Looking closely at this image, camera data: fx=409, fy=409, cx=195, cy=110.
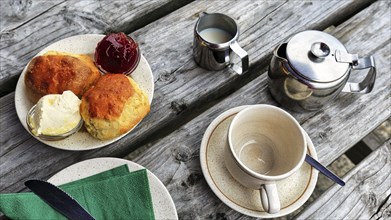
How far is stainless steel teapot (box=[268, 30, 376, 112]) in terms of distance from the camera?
815mm

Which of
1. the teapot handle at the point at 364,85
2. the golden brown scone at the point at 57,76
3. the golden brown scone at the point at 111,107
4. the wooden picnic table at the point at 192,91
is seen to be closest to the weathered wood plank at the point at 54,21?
the wooden picnic table at the point at 192,91

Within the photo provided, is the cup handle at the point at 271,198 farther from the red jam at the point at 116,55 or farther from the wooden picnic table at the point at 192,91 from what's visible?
the red jam at the point at 116,55

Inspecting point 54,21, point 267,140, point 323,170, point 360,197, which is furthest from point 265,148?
point 54,21

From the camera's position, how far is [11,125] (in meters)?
0.87

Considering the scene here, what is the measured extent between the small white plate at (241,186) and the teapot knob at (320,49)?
18 centimetres

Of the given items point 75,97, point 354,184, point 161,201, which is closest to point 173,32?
point 75,97

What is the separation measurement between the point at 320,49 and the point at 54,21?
0.64 meters

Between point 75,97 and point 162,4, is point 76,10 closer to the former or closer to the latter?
point 162,4

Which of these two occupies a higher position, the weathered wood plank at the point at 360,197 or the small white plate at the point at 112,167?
the small white plate at the point at 112,167

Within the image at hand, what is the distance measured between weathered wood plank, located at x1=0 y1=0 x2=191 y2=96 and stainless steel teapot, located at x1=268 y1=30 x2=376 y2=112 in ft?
1.23

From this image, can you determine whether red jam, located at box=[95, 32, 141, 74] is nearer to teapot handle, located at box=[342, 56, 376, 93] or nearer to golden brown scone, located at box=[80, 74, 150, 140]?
golden brown scone, located at box=[80, 74, 150, 140]

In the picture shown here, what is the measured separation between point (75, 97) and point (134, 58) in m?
0.16

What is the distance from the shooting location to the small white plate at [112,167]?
2.50 ft

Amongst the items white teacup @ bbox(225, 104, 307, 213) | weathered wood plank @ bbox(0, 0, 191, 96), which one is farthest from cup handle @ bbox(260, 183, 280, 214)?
weathered wood plank @ bbox(0, 0, 191, 96)
